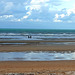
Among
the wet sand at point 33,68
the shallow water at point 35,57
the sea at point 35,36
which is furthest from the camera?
the sea at point 35,36

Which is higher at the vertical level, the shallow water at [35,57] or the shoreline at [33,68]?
the shoreline at [33,68]

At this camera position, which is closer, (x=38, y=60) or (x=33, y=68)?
(x=33, y=68)

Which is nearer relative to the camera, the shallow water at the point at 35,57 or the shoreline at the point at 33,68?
the shoreline at the point at 33,68

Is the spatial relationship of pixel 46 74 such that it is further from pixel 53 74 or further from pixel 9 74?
pixel 9 74

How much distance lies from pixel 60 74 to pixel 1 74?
2865 mm

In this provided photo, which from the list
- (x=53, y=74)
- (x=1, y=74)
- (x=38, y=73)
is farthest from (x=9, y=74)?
(x=53, y=74)

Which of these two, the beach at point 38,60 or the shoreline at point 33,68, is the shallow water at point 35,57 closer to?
the beach at point 38,60

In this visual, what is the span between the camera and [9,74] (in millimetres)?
8703

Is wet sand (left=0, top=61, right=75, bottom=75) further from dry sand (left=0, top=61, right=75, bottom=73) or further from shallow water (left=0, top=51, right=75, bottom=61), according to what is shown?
shallow water (left=0, top=51, right=75, bottom=61)

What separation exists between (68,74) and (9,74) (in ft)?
9.45

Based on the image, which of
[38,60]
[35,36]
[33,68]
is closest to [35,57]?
[38,60]

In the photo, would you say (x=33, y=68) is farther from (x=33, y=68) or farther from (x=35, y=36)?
(x=35, y=36)

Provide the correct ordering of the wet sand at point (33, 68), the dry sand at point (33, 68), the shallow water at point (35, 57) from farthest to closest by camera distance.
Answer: the shallow water at point (35, 57), the dry sand at point (33, 68), the wet sand at point (33, 68)

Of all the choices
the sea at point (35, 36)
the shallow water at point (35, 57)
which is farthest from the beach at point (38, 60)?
the sea at point (35, 36)
